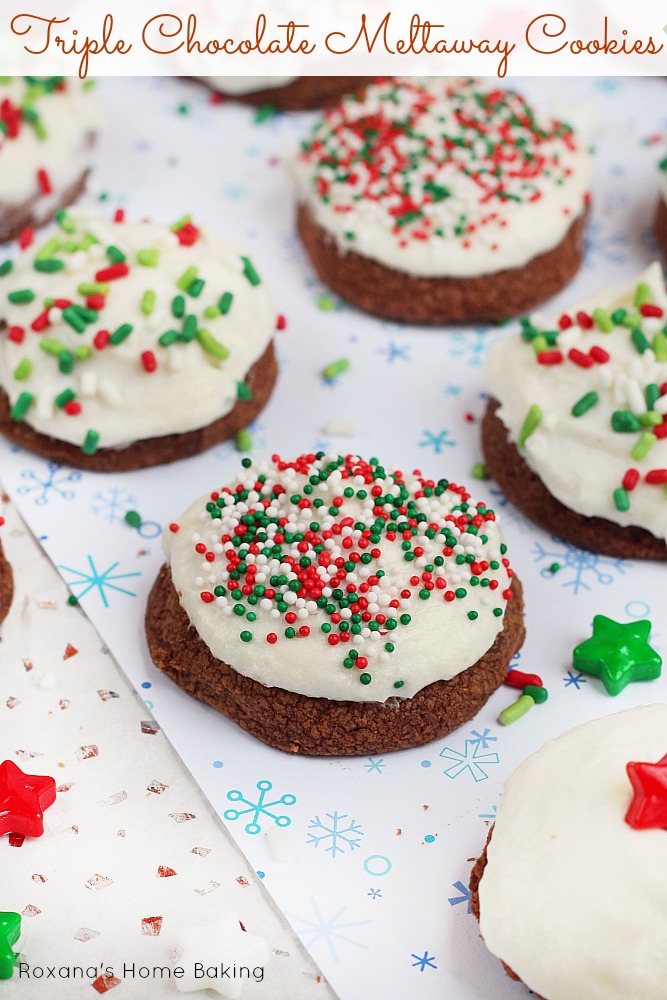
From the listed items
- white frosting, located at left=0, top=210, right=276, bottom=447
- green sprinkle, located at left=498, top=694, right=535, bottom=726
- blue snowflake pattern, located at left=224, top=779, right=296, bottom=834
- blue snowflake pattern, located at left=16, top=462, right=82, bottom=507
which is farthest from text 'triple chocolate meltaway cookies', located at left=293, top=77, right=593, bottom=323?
blue snowflake pattern, located at left=224, top=779, right=296, bottom=834

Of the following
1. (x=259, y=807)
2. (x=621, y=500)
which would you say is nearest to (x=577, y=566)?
(x=621, y=500)

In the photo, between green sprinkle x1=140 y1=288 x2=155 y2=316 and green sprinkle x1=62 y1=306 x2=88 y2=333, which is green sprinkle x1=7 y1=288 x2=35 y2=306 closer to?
green sprinkle x1=62 y1=306 x2=88 y2=333

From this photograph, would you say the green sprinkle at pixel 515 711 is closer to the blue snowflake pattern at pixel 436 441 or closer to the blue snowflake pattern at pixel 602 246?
the blue snowflake pattern at pixel 436 441

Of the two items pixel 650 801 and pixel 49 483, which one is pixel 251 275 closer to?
pixel 49 483

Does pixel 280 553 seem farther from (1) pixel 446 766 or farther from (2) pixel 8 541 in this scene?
(2) pixel 8 541
